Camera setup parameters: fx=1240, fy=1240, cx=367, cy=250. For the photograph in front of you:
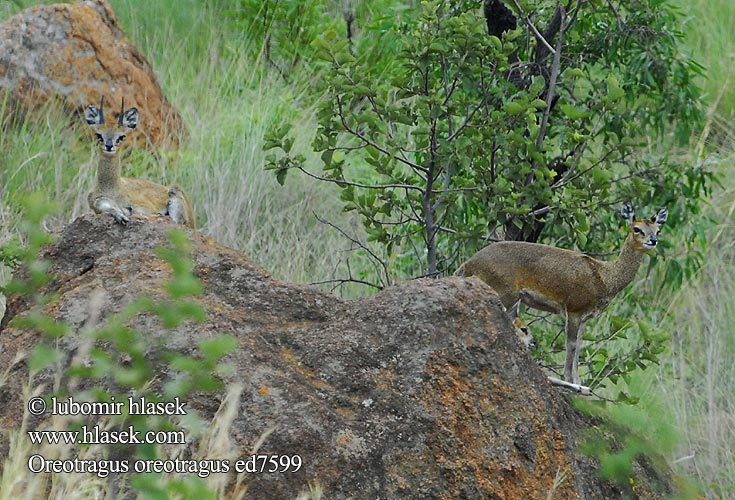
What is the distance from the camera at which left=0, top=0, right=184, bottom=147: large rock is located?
10781 mm

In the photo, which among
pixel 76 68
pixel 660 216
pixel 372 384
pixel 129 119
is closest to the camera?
pixel 372 384

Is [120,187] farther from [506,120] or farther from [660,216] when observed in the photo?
[660,216]

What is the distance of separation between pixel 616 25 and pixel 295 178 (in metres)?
3.43

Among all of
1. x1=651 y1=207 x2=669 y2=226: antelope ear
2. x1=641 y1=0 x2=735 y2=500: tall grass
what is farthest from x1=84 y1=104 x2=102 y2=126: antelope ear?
x1=641 y1=0 x2=735 y2=500: tall grass

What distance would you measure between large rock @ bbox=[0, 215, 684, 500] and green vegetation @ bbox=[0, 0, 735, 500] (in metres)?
0.66

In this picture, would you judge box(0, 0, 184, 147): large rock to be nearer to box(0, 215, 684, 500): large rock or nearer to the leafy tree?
the leafy tree

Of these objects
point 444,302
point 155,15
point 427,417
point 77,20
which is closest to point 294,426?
point 427,417

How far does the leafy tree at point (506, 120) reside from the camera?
22.5 feet

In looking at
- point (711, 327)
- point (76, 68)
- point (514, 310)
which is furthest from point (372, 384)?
point (76, 68)

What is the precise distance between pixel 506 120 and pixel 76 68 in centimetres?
523

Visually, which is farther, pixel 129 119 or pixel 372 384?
pixel 129 119

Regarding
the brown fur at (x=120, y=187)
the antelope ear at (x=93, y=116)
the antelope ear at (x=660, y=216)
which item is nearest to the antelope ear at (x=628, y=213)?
the antelope ear at (x=660, y=216)

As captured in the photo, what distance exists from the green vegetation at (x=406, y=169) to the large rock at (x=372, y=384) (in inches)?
25.9

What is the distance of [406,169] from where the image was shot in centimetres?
1104
